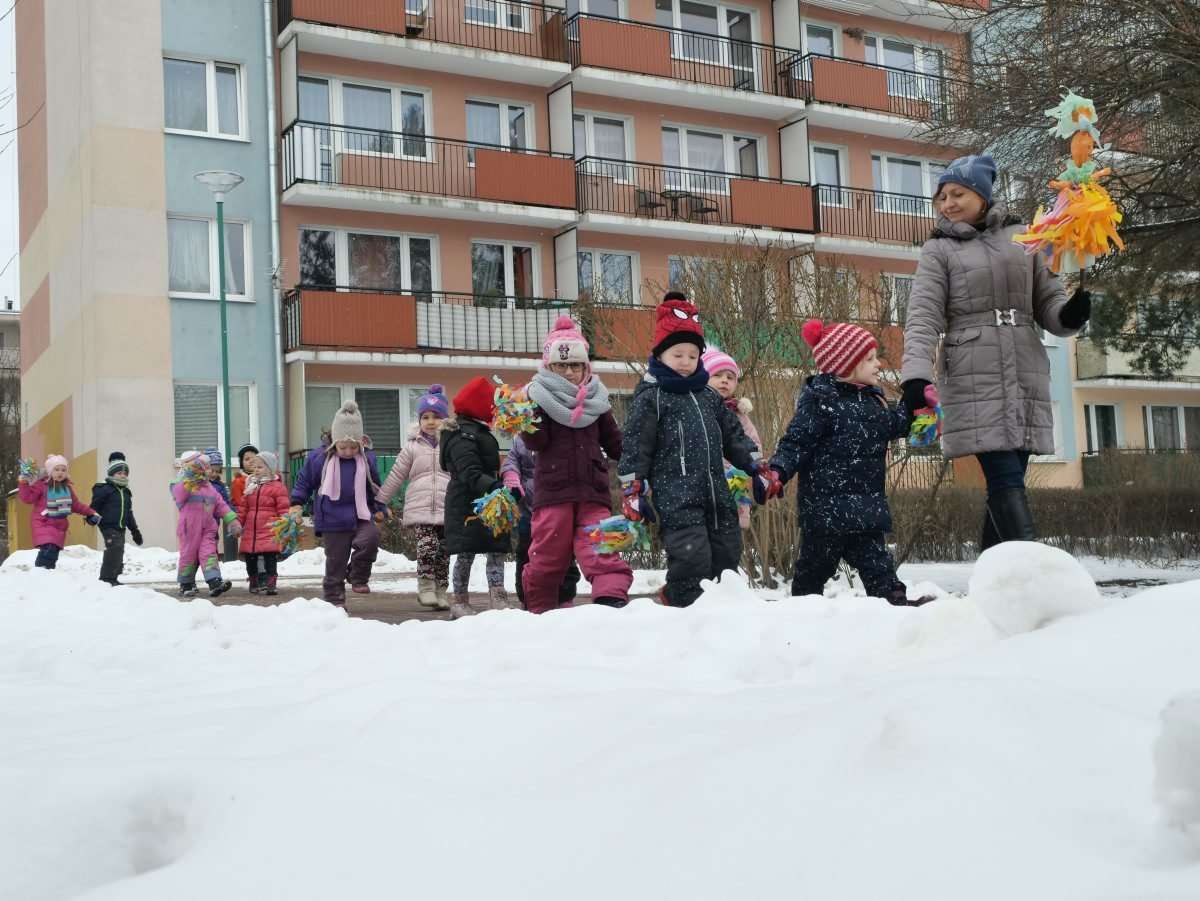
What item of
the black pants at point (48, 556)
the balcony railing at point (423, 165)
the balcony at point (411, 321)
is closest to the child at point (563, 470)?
the black pants at point (48, 556)

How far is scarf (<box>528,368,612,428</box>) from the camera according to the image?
6812mm

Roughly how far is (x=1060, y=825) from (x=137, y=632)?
5.54 meters

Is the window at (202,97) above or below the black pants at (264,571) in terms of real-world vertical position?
above

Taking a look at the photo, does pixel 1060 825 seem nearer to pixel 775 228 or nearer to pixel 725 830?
pixel 725 830

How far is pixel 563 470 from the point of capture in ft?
22.4

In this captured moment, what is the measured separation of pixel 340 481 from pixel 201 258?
14.1 meters

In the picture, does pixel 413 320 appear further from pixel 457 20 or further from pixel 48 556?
pixel 48 556

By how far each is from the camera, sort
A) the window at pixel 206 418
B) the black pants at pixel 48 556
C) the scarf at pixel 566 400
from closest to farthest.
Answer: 1. the scarf at pixel 566 400
2. the black pants at pixel 48 556
3. the window at pixel 206 418

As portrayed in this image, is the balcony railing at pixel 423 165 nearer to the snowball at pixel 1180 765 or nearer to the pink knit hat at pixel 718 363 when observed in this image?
the pink knit hat at pixel 718 363

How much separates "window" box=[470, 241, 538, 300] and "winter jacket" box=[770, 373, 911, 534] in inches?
774

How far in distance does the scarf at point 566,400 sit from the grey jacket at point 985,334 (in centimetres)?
182

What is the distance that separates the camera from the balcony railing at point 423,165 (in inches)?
928

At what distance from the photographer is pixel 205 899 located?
6.47ft

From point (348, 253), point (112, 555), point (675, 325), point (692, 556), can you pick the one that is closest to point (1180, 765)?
point (692, 556)
